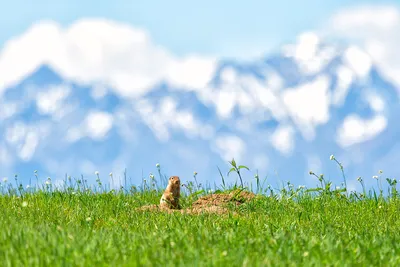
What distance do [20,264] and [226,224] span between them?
3.44 m

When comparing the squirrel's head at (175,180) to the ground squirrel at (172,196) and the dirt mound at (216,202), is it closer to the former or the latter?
the ground squirrel at (172,196)

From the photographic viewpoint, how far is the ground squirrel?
403 inches

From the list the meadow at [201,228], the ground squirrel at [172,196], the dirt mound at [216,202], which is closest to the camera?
the meadow at [201,228]

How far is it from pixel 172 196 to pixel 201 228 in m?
3.41

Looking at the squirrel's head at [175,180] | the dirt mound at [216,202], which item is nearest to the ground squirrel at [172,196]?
the squirrel's head at [175,180]

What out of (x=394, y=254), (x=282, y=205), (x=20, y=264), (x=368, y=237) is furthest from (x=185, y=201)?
(x=20, y=264)

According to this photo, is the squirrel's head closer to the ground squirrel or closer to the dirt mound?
the ground squirrel

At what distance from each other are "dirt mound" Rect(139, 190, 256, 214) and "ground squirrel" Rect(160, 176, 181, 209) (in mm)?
162

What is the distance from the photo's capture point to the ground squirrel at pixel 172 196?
10.2 m

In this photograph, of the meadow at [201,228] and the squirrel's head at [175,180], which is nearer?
the meadow at [201,228]

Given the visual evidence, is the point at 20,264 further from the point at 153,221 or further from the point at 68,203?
the point at 68,203

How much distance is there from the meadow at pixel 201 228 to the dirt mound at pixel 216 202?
37 mm

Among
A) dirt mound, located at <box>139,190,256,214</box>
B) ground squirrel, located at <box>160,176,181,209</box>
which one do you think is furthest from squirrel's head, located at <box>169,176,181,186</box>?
dirt mound, located at <box>139,190,256,214</box>

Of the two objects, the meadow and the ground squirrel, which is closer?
the meadow
